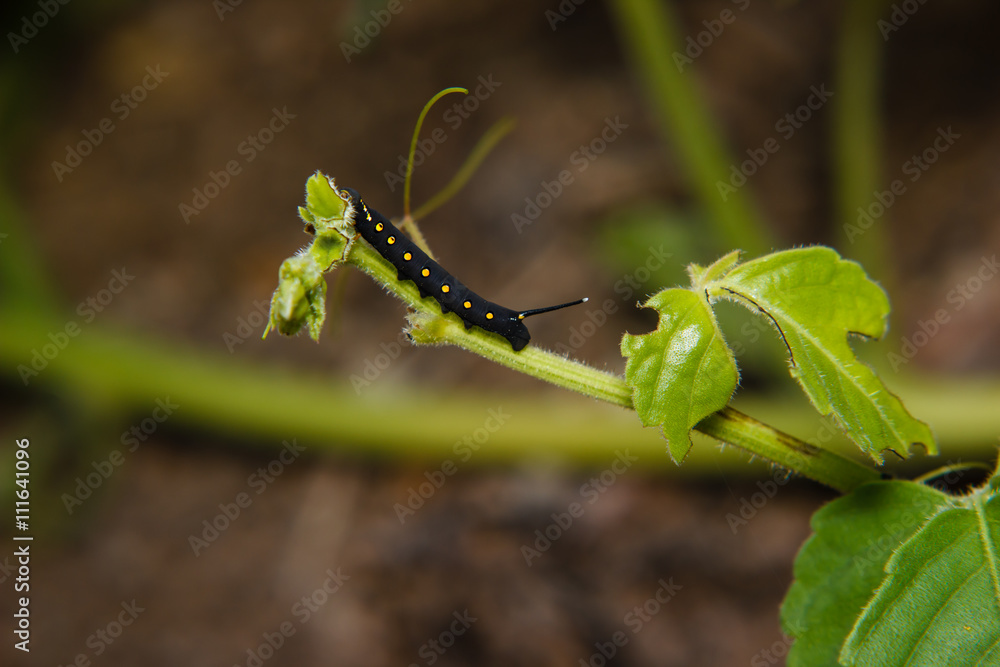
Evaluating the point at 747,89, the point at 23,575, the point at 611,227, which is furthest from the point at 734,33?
the point at 23,575

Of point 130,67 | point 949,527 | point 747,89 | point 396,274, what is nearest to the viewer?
point 949,527

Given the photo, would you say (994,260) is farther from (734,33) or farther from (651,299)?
(651,299)

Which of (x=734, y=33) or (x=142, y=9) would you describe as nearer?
(x=734, y=33)

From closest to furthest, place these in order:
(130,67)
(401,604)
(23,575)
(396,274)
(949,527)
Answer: (949,527) → (396,274) → (401,604) → (23,575) → (130,67)
